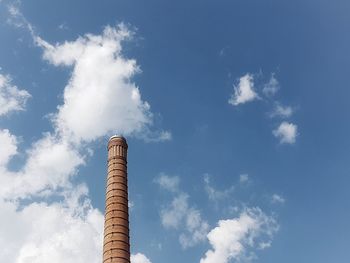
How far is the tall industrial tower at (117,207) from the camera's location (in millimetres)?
21578

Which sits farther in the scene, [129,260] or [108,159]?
[108,159]

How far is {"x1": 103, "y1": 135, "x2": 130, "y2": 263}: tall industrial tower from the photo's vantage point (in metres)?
21.6

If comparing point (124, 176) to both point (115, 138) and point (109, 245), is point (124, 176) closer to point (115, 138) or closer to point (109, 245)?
point (115, 138)

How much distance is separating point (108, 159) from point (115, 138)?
1.40 metres

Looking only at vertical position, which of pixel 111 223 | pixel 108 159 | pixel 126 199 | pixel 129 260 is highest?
pixel 108 159

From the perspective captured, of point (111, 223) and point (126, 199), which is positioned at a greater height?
→ point (126, 199)

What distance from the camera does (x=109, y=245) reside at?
21.7 m

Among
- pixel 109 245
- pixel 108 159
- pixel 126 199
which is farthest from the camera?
pixel 108 159

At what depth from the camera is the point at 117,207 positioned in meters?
22.9

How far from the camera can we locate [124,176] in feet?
80.3

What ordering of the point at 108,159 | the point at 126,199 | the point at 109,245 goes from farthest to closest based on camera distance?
the point at 108,159 < the point at 126,199 < the point at 109,245

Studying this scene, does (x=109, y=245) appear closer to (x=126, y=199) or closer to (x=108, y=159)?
(x=126, y=199)

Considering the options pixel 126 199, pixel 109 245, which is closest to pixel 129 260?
pixel 109 245

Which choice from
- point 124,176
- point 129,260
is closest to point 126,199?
point 124,176
